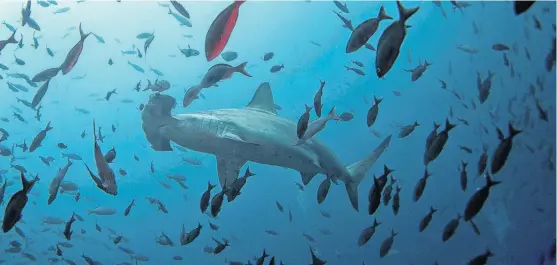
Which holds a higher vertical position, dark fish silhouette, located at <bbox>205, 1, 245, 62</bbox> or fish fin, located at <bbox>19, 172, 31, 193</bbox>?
dark fish silhouette, located at <bbox>205, 1, 245, 62</bbox>

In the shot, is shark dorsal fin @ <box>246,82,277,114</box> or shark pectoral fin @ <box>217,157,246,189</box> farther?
shark dorsal fin @ <box>246,82,277,114</box>

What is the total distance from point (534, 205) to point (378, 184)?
32755 mm

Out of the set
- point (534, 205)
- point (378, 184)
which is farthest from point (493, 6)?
point (378, 184)

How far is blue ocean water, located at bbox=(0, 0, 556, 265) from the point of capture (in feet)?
85.8

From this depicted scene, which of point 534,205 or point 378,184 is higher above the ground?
point 378,184

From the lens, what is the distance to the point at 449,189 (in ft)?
128

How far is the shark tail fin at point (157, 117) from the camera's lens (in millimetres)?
5871

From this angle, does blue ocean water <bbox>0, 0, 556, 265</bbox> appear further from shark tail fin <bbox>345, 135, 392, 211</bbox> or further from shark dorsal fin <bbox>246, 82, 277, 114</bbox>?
shark dorsal fin <bbox>246, 82, 277, 114</bbox>

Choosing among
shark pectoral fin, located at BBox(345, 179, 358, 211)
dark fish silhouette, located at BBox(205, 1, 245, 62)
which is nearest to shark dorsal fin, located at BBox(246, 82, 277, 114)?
shark pectoral fin, located at BBox(345, 179, 358, 211)

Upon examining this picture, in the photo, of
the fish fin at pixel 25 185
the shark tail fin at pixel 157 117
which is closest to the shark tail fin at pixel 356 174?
the shark tail fin at pixel 157 117

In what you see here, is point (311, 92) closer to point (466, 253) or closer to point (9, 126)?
point (466, 253)

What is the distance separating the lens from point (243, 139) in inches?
260

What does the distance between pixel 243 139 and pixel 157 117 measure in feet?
4.73

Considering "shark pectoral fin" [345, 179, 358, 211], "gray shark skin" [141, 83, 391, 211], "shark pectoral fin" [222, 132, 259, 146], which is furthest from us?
"shark pectoral fin" [345, 179, 358, 211]
